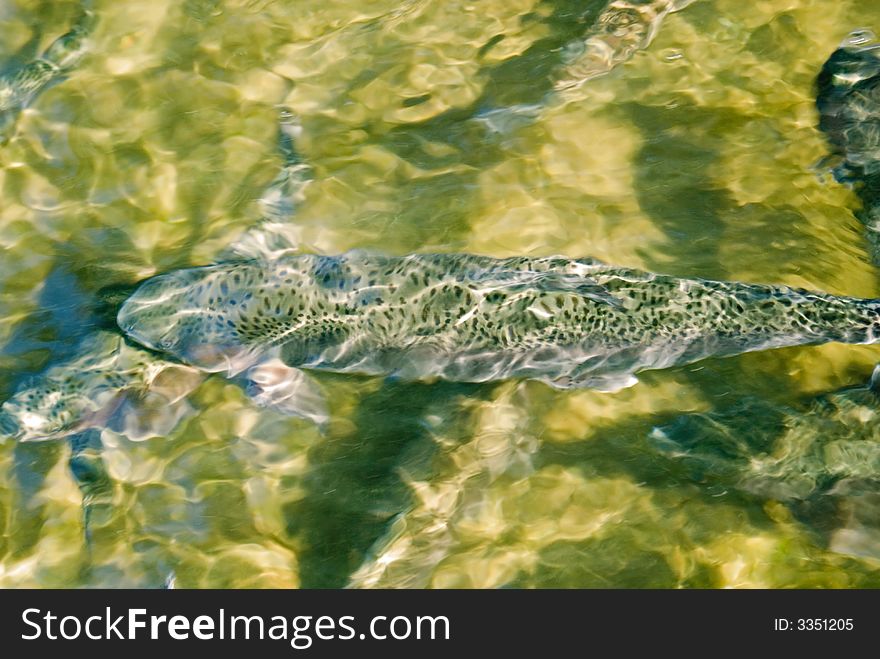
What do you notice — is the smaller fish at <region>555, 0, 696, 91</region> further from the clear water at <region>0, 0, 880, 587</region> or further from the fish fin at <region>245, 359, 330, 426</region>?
the fish fin at <region>245, 359, 330, 426</region>

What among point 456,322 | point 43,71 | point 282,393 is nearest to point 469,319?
→ point 456,322

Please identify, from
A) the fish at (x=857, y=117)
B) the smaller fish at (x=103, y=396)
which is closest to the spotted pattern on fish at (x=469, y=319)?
the smaller fish at (x=103, y=396)

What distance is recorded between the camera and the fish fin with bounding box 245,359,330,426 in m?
5.32

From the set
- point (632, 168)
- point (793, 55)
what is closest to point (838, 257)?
point (632, 168)

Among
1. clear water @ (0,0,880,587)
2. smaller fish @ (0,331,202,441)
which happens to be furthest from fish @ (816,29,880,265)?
smaller fish @ (0,331,202,441)

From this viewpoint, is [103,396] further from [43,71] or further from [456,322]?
[43,71]

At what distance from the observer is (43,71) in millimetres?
6816

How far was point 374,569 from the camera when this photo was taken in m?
4.72

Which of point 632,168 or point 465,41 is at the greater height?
point 465,41

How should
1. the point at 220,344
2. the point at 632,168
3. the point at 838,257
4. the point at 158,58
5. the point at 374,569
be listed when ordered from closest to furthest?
the point at 374,569 < the point at 220,344 < the point at 838,257 < the point at 632,168 < the point at 158,58

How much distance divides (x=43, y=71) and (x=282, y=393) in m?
3.76
